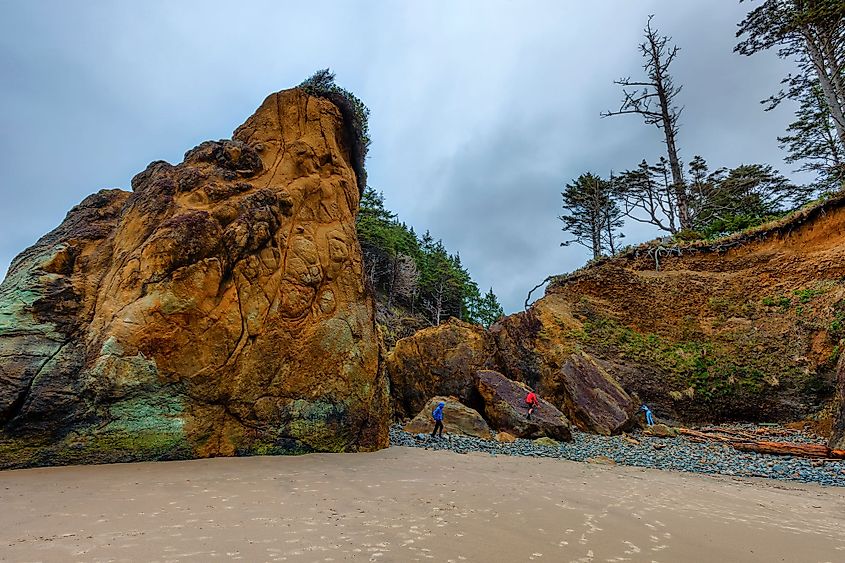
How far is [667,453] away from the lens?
10.1m

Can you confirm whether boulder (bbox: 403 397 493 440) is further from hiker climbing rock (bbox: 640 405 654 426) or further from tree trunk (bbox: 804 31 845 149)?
tree trunk (bbox: 804 31 845 149)

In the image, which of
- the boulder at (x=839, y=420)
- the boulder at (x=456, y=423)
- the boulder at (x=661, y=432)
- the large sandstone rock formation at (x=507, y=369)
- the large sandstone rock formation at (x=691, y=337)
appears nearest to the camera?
the boulder at (x=839, y=420)

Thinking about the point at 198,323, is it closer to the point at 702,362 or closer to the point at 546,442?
the point at 546,442

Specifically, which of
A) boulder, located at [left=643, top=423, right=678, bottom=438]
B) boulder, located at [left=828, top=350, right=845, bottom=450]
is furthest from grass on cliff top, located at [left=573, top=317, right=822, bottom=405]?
boulder, located at [left=828, top=350, right=845, bottom=450]

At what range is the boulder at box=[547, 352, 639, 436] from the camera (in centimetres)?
1351

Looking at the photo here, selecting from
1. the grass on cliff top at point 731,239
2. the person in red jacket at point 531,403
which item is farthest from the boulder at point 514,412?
the grass on cliff top at point 731,239

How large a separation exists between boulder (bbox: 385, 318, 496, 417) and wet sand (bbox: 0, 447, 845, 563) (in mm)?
9549

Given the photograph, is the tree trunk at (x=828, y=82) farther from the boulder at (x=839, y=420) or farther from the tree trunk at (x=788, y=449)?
the tree trunk at (x=788, y=449)

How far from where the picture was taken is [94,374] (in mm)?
6172

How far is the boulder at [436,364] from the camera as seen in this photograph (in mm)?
16078

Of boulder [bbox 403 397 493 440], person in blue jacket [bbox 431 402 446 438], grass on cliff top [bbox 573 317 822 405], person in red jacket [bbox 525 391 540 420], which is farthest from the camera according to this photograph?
grass on cliff top [bbox 573 317 822 405]

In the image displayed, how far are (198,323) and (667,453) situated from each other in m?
10.8

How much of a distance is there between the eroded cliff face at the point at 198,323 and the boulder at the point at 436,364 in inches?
275

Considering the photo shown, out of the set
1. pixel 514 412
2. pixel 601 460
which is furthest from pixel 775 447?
pixel 514 412
